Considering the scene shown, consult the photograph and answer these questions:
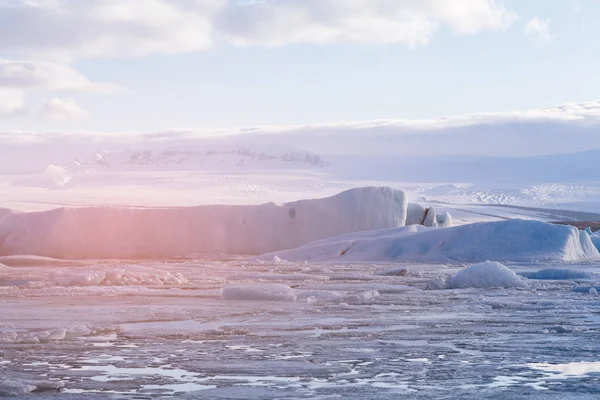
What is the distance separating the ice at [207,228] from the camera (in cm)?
1978

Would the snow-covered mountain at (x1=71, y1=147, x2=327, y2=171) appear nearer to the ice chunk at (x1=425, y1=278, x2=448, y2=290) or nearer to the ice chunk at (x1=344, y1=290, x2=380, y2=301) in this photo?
the ice chunk at (x1=425, y1=278, x2=448, y2=290)

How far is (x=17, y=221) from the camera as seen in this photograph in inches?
797

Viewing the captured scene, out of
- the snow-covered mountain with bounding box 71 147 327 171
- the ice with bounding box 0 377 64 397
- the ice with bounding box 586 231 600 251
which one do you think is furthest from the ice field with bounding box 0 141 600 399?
the snow-covered mountain with bounding box 71 147 327 171

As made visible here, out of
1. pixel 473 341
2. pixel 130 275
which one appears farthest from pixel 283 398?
pixel 130 275

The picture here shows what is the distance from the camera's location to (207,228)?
19.9 meters

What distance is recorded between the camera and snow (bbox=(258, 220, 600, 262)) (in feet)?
51.0

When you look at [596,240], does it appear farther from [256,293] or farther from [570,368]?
[570,368]

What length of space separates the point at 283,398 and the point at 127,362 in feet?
4.13

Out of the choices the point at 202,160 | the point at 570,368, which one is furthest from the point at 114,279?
the point at 202,160

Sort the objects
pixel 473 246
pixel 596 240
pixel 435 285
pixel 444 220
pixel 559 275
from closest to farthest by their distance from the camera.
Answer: pixel 435 285 → pixel 559 275 → pixel 473 246 → pixel 596 240 → pixel 444 220

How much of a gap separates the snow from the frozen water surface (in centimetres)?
559

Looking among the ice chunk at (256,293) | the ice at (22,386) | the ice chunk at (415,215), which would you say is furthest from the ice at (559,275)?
the ice chunk at (415,215)

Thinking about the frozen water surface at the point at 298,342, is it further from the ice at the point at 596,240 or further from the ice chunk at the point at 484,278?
the ice at the point at 596,240

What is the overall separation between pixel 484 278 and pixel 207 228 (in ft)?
35.1
